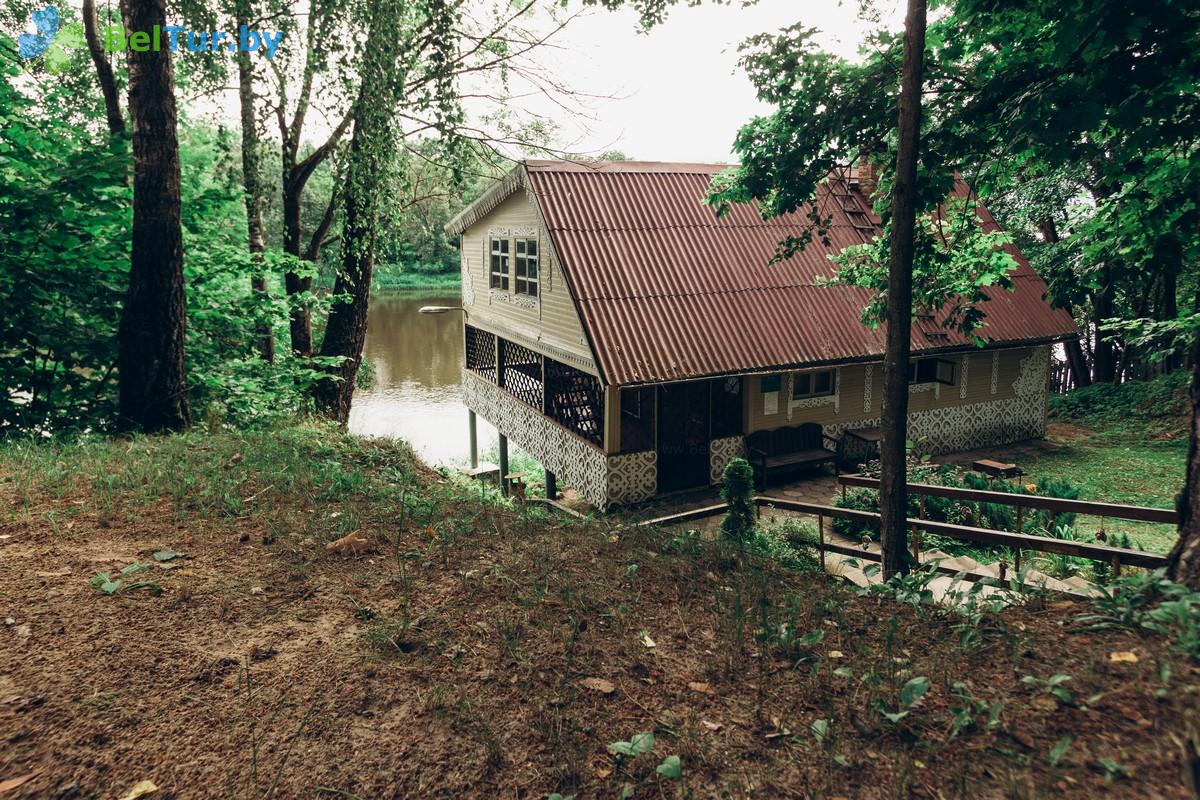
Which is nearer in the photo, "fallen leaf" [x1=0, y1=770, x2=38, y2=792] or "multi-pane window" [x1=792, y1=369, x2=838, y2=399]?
"fallen leaf" [x1=0, y1=770, x2=38, y2=792]

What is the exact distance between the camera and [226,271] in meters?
10.7

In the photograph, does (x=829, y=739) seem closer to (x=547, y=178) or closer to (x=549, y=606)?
(x=549, y=606)

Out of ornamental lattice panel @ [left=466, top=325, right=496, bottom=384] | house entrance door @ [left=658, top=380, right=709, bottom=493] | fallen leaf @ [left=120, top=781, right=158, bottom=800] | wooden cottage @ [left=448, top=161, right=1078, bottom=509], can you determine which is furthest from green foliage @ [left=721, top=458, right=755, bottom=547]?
ornamental lattice panel @ [left=466, top=325, right=496, bottom=384]

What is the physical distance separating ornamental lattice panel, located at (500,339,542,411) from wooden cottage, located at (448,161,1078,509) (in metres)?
0.09

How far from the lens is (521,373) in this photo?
1872cm

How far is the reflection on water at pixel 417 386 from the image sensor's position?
26.5 meters

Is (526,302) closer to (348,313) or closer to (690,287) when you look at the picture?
(348,313)

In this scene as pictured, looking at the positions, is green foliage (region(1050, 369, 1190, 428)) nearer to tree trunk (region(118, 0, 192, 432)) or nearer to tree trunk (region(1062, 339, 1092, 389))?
tree trunk (region(1062, 339, 1092, 389))

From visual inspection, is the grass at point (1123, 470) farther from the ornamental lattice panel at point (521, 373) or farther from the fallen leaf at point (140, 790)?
the fallen leaf at point (140, 790)

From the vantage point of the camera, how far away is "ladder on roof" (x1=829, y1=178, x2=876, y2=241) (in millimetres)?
17297

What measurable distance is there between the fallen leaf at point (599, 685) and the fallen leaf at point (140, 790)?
184 centimetres

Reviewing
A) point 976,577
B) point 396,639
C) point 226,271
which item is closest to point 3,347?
point 226,271

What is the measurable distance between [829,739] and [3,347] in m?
10.4

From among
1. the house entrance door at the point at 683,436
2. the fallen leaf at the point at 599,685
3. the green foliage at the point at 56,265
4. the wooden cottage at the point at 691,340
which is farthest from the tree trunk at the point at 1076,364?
the green foliage at the point at 56,265
